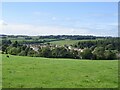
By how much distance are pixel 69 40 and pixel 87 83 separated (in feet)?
324

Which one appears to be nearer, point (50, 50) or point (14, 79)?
point (14, 79)


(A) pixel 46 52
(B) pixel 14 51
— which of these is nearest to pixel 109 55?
(A) pixel 46 52

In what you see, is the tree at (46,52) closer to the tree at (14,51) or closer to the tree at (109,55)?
the tree at (14,51)

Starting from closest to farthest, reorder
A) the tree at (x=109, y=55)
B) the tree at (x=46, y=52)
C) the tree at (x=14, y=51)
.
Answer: the tree at (x=109, y=55) < the tree at (x=14, y=51) < the tree at (x=46, y=52)

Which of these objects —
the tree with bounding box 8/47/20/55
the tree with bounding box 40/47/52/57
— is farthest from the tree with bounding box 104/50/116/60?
the tree with bounding box 8/47/20/55

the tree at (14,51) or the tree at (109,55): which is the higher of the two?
the tree at (14,51)

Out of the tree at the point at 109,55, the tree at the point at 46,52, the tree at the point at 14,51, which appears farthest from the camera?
the tree at the point at 46,52

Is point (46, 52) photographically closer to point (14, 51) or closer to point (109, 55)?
point (14, 51)

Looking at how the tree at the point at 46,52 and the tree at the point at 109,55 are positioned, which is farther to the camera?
the tree at the point at 46,52

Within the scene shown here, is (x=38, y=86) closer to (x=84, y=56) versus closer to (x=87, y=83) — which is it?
(x=87, y=83)

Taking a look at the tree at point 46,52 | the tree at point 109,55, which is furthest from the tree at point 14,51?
the tree at point 109,55

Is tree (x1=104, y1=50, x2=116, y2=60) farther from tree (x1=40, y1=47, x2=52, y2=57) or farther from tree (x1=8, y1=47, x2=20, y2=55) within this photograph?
tree (x1=8, y1=47, x2=20, y2=55)

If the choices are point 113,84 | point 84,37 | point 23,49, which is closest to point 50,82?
point 113,84

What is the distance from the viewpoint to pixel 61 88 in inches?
628
